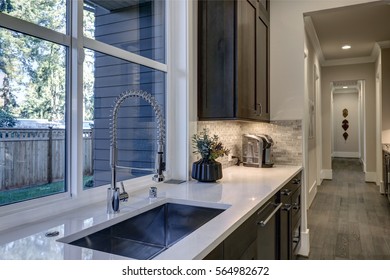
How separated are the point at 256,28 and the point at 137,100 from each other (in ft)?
4.33

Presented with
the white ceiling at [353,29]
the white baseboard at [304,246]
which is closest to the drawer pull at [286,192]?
the white baseboard at [304,246]

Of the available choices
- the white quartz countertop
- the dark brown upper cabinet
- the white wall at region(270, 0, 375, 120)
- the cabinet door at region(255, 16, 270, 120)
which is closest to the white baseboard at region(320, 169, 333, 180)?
the white wall at region(270, 0, 375, 120)

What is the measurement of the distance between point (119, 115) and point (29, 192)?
0.78m

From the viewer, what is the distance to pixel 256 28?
263 centimetres

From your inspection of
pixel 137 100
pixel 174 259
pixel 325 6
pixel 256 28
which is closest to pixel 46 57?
pixel 137 100

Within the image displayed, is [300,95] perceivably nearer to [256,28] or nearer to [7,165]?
[256,28]

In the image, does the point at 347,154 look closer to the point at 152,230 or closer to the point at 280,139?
the point at 280,139

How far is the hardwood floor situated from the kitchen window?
7.71ft

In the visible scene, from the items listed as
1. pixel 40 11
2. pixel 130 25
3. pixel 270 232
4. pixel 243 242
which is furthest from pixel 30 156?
pixel 270 232

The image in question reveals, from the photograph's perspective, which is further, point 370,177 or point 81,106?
point 370,177

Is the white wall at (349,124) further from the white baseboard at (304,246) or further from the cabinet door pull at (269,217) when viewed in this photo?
the cabinet door pull at (269,217)

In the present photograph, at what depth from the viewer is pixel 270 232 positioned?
184 centimetres

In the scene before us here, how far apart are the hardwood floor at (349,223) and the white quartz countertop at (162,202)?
1455 mm

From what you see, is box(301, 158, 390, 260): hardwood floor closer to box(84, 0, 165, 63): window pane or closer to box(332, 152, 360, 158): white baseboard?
box(84, 0, 165, 63): window pane
